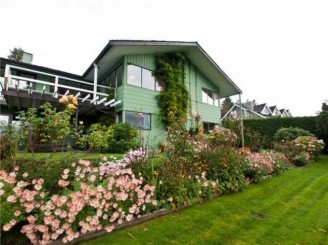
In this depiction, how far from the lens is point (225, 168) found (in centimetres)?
534

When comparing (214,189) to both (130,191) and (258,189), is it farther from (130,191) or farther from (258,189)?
(130,191)

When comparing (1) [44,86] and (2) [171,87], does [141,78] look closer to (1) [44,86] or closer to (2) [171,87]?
(2) [171,87]

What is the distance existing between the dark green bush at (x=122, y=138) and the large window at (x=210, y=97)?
783cm

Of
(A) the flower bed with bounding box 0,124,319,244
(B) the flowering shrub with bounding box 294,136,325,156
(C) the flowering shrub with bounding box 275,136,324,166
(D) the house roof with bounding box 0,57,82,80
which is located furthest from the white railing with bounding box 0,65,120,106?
(B) the flowering shrub with bounding box 294,136,325,156

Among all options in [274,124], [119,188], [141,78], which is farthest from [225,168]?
[274,124]

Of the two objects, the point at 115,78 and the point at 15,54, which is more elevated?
the point at 15,54

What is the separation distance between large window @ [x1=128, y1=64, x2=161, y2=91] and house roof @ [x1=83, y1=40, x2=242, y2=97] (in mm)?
977

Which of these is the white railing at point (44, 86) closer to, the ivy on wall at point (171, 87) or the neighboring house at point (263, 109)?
the ivy on wall at point (171, 87)

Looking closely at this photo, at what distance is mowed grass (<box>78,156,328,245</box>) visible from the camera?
3.01 meters

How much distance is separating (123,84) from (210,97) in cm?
824

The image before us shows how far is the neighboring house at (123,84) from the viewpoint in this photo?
408 inches

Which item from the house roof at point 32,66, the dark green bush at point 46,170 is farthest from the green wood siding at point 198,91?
the dark green bush at point 46,170

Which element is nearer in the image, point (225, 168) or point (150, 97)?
point (225, 168)

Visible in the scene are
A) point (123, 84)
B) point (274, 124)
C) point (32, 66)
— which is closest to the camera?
point (123, 84)
